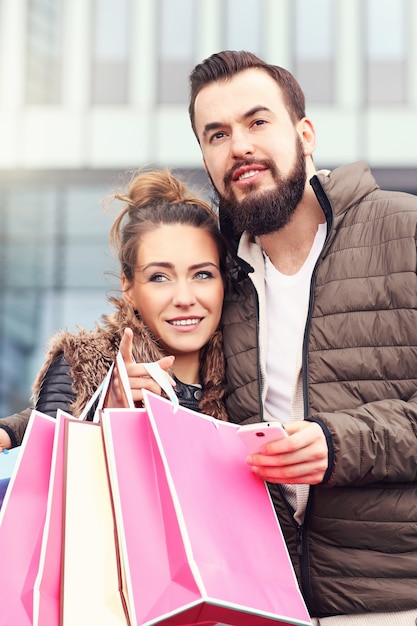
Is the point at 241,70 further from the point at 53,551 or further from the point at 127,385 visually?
the point at 53,551

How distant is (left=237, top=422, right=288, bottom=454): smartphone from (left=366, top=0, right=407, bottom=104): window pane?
24.8ft

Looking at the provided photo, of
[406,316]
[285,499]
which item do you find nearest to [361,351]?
[406,316]

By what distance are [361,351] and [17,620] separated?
1.05 m

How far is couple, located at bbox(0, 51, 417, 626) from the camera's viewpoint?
179 cm

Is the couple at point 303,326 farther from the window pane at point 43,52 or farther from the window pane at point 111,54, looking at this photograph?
the window pane at point 43,52

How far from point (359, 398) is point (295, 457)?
48 centimetres

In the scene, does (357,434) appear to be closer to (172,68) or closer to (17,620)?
(17,620)

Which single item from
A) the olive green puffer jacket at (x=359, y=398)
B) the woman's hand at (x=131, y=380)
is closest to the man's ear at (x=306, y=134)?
the olive green puffer jacket at (x=359, y=398)

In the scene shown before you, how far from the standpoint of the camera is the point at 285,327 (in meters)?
2.16

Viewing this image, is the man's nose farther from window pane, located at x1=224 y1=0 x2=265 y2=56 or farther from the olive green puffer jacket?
window pane, located at x1=224 y1=0 x2=265 y2=56

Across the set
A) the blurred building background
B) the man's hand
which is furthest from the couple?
the blurred building background

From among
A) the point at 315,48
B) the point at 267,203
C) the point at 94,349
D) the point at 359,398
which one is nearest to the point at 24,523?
the point at 94,349

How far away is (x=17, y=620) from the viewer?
50.0 inches

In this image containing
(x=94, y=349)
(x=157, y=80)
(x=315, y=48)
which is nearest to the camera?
(x=94, y=349)
